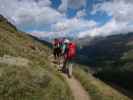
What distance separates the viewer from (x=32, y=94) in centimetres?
1772

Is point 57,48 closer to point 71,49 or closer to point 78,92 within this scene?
point 71,49

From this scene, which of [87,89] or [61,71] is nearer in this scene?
[87,89]

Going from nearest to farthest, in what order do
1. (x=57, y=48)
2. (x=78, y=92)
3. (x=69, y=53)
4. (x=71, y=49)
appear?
(x=78, y=92) < (x=71, y=49) < (x=69, y=53) < (x=57, y=48)

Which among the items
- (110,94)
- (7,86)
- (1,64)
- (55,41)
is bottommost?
(110,94)

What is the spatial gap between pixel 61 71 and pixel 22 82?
510 inches

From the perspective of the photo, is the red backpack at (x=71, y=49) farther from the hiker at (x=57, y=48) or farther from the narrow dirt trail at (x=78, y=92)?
the hiker at (x=57, y=48)

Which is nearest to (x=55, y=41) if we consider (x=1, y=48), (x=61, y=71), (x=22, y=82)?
(x=61, y=71)

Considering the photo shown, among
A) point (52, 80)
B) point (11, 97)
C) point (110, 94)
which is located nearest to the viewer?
point (11, 97)

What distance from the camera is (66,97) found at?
20.1m

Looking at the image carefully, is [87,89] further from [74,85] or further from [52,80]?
[52,80]

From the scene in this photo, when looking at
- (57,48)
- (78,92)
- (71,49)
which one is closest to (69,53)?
(71,49)

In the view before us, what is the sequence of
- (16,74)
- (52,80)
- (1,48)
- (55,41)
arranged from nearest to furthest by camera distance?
(16,74)
(52,80)
(1,48)
(55,41)

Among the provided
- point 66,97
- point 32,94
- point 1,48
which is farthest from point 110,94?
point 1,48

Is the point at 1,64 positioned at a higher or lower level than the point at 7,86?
higher
